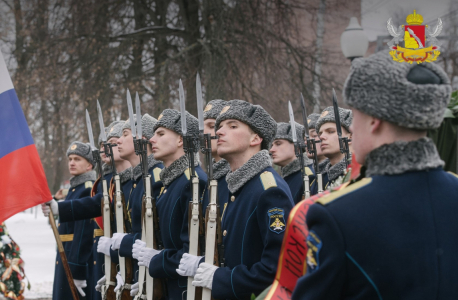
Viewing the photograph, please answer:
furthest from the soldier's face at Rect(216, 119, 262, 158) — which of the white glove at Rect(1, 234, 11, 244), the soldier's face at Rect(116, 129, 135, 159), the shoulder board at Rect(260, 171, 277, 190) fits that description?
the white glove at Rect(1, 234, 11, 244)

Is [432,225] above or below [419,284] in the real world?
above

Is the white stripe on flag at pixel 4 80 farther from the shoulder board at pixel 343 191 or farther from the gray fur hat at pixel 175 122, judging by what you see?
the shoulder board at pixel 343 191

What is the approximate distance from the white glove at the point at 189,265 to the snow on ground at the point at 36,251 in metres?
6.00

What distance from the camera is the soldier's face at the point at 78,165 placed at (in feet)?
24.1

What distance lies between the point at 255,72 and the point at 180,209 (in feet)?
25.1

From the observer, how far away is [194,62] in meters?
11.0

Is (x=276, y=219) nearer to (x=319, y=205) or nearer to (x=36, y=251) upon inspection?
(x=319, y=205)

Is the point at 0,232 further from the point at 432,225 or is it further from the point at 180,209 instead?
the point at 432,225

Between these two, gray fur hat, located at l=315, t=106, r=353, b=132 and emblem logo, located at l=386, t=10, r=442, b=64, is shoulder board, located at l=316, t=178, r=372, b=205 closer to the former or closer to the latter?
emblem logo, located at l=386, t=10, r=442, b=64

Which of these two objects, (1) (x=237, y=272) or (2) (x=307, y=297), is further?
(1) (x=237, y=272)

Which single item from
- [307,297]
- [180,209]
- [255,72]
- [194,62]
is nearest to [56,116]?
[194,62]

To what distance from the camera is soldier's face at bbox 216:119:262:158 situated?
3547 millimetres

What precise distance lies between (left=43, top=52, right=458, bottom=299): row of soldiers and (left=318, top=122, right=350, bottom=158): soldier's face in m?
0.01

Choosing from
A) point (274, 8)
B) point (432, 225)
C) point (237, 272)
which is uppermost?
point (274, 8)
